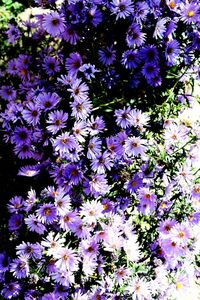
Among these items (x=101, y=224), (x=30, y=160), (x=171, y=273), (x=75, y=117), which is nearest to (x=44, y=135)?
(x=75, y=117)

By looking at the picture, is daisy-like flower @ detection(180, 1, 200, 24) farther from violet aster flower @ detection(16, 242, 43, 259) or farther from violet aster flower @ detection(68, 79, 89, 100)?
violet aster flower @ detection(16, 242, 43, 259)

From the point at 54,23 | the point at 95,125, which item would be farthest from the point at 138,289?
the point at 54,23

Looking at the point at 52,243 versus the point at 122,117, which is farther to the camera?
the point at 122,117

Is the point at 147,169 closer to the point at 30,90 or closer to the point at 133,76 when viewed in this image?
the point at 133,76

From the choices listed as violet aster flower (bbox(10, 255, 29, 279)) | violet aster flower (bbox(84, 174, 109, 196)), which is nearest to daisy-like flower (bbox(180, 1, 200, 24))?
violet aster flower (bbox(84, 174, 109, 196))

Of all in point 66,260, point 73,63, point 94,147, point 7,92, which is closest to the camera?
point 66,260

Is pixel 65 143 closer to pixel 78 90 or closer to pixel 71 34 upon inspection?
pixel 78 90

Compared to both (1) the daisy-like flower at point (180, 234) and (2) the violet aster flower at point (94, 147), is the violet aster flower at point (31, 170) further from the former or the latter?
(1) the daisy-like flower at point (180, 234)

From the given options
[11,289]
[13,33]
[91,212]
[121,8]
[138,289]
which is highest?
[13,33]
